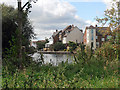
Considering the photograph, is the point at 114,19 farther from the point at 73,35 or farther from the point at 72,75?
the point at 73,35

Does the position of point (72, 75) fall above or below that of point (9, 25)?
below

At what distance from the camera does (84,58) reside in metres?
8.87

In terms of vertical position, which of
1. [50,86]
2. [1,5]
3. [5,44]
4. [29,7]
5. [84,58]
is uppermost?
[1,5]

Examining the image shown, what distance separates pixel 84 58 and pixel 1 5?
715 centimetres

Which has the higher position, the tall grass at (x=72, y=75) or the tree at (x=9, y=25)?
the tree at (x=9, y=25)

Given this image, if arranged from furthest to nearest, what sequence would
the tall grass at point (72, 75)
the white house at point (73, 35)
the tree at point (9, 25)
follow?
the white house at point (73, 35)
the tree at point (9, 25)
the tall grass at point (72, 75)

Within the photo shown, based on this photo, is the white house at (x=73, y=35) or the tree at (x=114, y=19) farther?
the white house at (x=73, y=35)

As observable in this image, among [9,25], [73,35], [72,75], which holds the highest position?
[73,35]

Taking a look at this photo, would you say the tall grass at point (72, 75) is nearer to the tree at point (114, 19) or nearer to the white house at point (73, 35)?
the tree at point (114, 19)

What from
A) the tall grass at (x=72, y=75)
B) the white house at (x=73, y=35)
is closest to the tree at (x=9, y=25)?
the tall grass at (x=72, y=75)

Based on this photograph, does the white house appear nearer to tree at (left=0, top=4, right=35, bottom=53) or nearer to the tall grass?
tree at (left=0, top=4, right=35, bottom=53)

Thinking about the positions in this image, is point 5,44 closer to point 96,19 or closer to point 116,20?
point 96,19

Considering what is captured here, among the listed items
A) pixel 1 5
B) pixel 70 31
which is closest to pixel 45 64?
pixel 1 5

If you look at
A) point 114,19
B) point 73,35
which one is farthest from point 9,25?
point 73,35
